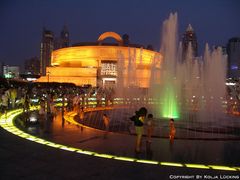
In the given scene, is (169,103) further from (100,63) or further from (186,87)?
(100,63)

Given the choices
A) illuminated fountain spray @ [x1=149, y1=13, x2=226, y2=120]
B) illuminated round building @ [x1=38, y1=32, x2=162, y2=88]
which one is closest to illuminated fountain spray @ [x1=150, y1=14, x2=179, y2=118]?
illuminated fountain spray @ [x1=149, y1=13, x2=226, y2=120]

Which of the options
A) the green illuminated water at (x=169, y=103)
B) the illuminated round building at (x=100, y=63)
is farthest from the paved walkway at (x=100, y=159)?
the illuminated round building at (x=100, y=63)

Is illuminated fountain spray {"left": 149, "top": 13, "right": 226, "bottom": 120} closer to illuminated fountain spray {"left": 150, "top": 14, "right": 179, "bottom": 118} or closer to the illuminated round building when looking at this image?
illuminated fountain spray {"left": 150, "top": 14, "right": 179, "bottom": 118}

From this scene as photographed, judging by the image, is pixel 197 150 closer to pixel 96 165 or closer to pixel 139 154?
pixel 139 154

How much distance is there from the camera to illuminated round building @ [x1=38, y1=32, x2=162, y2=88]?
70.5 metres

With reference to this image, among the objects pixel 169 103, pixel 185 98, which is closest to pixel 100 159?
pixel 169 103

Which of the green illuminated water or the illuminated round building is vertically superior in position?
the illuminated round building

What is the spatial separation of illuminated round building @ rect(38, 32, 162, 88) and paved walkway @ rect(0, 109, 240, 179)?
53525 millimetres

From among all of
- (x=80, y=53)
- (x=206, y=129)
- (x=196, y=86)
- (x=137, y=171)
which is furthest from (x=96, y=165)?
(x=80, y=53)

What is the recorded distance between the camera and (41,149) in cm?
801

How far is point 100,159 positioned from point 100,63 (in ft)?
230

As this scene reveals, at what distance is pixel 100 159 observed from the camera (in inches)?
278

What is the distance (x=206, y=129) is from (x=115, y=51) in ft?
208

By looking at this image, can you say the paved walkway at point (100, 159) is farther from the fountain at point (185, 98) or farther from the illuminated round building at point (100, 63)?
the illuminated round building at point (100, 63)
